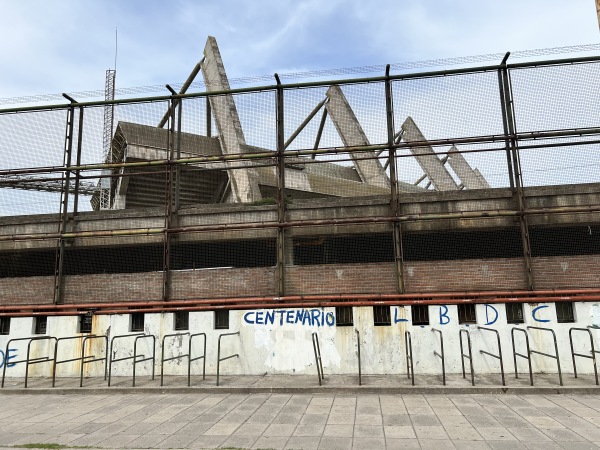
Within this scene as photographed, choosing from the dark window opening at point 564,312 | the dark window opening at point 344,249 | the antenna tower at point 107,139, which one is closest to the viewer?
the dark window opening at point 564,312

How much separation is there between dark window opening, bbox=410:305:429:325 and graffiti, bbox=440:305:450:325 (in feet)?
1.07

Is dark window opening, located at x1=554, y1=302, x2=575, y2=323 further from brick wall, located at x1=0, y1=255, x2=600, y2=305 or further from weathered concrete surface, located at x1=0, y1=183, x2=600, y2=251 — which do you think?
weathered concrete surface, located at x1=0, y1=183, x2=600, y2=251

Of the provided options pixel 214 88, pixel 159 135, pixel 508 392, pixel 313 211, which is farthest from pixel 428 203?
pixel 159 135

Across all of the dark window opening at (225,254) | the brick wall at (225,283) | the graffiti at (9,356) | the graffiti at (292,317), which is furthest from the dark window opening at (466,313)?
the graffiti at (9,356)

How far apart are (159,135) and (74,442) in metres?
14.2

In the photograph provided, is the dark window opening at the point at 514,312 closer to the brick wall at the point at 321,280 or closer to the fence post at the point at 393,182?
the brick wall at the point at 321,280

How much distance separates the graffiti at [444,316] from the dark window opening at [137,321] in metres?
7.72

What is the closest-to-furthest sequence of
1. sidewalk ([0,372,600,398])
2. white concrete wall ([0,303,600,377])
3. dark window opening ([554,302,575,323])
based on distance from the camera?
sidewalk ([0,372,600,398]) → white concrete wall ([0,303,600,377]) → dark window opening ([554,302,575,323])

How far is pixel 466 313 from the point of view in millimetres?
9805

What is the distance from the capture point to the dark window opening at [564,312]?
31.2ft

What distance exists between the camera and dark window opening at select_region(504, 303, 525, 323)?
9.67 metres

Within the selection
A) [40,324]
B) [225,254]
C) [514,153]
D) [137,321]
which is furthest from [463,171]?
[40,324]

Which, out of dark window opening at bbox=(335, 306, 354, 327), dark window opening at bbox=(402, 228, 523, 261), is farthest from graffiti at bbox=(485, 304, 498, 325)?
dark window opening at bbox=(335, 306, 354, 327)

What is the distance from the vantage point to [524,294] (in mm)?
9719
